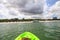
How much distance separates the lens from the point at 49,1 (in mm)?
2936

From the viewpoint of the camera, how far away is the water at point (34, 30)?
9.32 ft

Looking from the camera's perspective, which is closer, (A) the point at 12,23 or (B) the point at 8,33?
(B) the point at 8,33

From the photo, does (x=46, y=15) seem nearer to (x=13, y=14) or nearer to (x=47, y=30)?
(x=47, y=30)

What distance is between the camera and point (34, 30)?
9.53 ft

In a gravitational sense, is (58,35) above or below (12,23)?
below

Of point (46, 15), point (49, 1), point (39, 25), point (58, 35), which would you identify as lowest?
point (58, 35)

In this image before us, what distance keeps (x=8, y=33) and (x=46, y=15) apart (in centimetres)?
74

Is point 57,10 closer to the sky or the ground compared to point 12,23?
closer to the sky

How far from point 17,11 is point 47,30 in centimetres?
64

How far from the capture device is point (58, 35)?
2.90m

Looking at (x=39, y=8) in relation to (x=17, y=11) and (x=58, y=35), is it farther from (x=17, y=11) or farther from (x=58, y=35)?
(x=58, y=35)

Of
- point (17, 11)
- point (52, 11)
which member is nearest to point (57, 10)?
point (52, 11)

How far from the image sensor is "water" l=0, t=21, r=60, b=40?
2842mm

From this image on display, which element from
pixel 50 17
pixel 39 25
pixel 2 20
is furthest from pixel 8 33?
pixel 50 17
